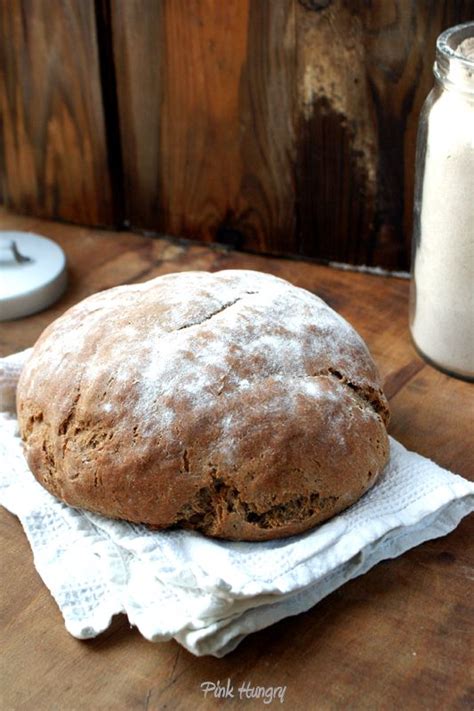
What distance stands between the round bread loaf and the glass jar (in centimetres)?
21

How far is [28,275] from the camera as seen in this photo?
1.21 metres

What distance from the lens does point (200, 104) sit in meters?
1.24

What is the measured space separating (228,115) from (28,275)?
33 cm

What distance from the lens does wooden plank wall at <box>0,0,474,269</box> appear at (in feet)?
3.68

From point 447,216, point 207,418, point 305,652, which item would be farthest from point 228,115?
point 305,652

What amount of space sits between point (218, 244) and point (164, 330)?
1.77 ft

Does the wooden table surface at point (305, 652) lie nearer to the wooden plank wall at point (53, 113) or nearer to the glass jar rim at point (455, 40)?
the glass jar rim at point (455, 40)

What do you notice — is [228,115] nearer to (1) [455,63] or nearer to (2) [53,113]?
(2) [53,113]

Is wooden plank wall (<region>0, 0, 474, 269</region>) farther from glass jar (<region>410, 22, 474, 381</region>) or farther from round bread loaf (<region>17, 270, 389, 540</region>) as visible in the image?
round bread loaf (<region>17, 270, 389, 540</region>)

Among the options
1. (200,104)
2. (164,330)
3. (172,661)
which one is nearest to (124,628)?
(172,661)

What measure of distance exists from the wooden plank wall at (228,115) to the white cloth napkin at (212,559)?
0.46 m

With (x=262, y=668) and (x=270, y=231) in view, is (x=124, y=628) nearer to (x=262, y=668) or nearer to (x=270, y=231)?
(x=262, y=668)

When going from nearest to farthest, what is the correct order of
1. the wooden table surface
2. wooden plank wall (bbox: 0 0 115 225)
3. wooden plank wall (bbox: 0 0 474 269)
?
the wooden table surface < wooden plank wall (bbox: 0 0 474 269) < wooden plank wall (bbox: 0 0 115 225)

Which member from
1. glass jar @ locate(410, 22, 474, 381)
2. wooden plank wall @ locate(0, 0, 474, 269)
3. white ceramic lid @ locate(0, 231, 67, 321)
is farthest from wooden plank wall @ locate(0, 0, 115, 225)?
glass jar @ locate(410, 22, 474, 381)
